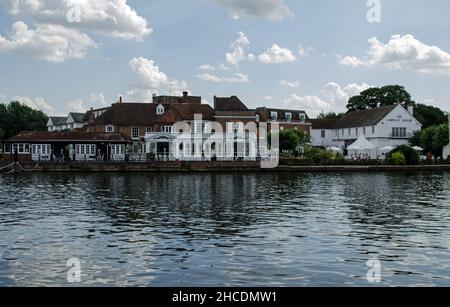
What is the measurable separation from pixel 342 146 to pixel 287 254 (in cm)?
9194

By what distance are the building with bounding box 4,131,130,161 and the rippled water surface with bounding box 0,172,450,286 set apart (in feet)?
135

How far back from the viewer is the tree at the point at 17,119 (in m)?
130

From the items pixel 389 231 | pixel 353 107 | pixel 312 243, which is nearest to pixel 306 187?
pixel 389 231

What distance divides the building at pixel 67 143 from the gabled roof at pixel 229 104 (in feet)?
58.5

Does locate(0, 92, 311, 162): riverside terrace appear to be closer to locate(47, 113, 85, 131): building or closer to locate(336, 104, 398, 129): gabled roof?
locate(336, 104, 398, 129): gabled roof

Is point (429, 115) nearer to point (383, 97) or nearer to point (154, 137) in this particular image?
point (383, 97)

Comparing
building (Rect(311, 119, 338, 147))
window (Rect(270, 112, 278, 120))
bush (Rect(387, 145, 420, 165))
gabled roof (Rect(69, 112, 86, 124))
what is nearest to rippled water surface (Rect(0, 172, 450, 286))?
bush (Rect(387, 145, 420, 165))

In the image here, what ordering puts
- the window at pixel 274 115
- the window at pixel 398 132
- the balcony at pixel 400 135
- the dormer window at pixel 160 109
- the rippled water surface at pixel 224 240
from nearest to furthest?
1. the rippled water surface at pixel 224 240
2. the dormer window at pixel 160 109
3. the balcony at pixel 400 135
4. the window at pixel 398 132
5. the window at pixel 274 115

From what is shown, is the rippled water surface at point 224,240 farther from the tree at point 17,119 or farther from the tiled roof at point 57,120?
the tiled roof at point 57,120

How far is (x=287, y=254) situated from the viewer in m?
17.5

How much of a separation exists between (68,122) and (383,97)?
78917mm

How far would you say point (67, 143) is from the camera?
253 feet

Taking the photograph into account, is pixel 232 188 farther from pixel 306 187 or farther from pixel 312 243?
pixel 312 243

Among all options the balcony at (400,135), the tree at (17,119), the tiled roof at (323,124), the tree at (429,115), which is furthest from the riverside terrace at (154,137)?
the tree at (17,119)
